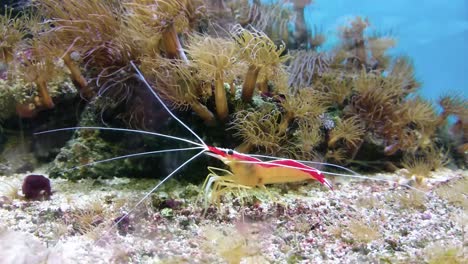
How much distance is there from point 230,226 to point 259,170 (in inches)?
29.5

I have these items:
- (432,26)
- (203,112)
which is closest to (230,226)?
(203,112)

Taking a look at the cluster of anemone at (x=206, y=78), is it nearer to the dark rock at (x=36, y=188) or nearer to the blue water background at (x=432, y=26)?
the dark rock at (x=36, y=188)

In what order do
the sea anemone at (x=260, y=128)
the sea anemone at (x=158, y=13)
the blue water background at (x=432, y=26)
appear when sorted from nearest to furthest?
the sea anemone at (x=158, y=13) → the sea anemone at (x=260, y=128) → the blue water background at (x=432, y=26)

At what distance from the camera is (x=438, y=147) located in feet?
19.9

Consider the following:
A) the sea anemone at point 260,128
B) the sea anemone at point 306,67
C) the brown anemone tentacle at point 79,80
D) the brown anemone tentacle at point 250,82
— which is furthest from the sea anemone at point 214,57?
the sea anemone at point 306,67

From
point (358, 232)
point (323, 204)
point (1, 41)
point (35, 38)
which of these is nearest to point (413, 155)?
point (323, 204)

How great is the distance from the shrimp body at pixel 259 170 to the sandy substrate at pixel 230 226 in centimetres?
40

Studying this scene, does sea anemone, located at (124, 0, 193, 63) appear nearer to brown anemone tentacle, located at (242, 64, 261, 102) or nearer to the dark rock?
brown anemone tentacle, located at (242, 64, 261, 102)

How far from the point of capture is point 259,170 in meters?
2.60

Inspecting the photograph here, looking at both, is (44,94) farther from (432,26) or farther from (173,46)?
(432,26)

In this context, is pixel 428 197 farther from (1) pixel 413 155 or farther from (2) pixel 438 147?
(2) pixel 438 147

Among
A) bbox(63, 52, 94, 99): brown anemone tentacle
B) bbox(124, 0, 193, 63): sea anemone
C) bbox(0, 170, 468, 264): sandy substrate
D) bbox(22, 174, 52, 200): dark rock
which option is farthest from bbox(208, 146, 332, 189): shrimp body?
bbox(63, 52, 94, 99): brown anemone tentacle

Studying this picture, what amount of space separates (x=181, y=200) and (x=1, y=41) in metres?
2.85

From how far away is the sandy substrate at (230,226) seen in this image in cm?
246
